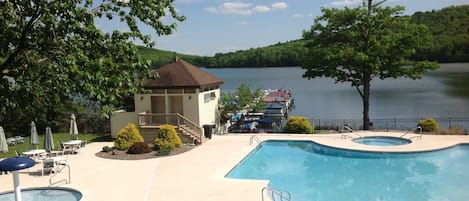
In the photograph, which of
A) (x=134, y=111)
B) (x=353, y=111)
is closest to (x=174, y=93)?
(x=134, y=111)

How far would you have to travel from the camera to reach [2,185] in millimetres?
14250

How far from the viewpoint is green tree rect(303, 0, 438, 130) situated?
25.1 metres

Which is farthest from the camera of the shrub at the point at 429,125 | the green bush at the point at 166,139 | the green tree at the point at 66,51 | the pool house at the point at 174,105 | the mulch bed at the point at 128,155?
the shrub at the point at 429,125

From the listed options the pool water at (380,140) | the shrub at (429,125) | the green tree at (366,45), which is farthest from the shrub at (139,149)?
the shrub at (429,125)

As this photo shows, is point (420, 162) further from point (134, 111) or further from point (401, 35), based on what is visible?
point (134, 111)

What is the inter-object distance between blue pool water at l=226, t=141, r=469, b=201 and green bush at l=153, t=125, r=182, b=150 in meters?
3.80

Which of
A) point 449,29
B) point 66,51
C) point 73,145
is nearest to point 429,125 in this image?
point 73,145

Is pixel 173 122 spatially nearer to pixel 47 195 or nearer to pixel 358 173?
pixel 47 195

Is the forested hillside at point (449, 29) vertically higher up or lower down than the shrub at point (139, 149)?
higher up

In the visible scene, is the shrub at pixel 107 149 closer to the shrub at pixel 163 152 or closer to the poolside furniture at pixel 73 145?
the poolside furniture at pixel 73 145

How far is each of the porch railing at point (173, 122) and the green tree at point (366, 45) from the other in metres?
9.35

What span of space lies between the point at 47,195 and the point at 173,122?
33.0 feet

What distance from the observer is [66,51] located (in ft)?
26.4

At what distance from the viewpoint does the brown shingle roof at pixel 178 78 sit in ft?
75.5
